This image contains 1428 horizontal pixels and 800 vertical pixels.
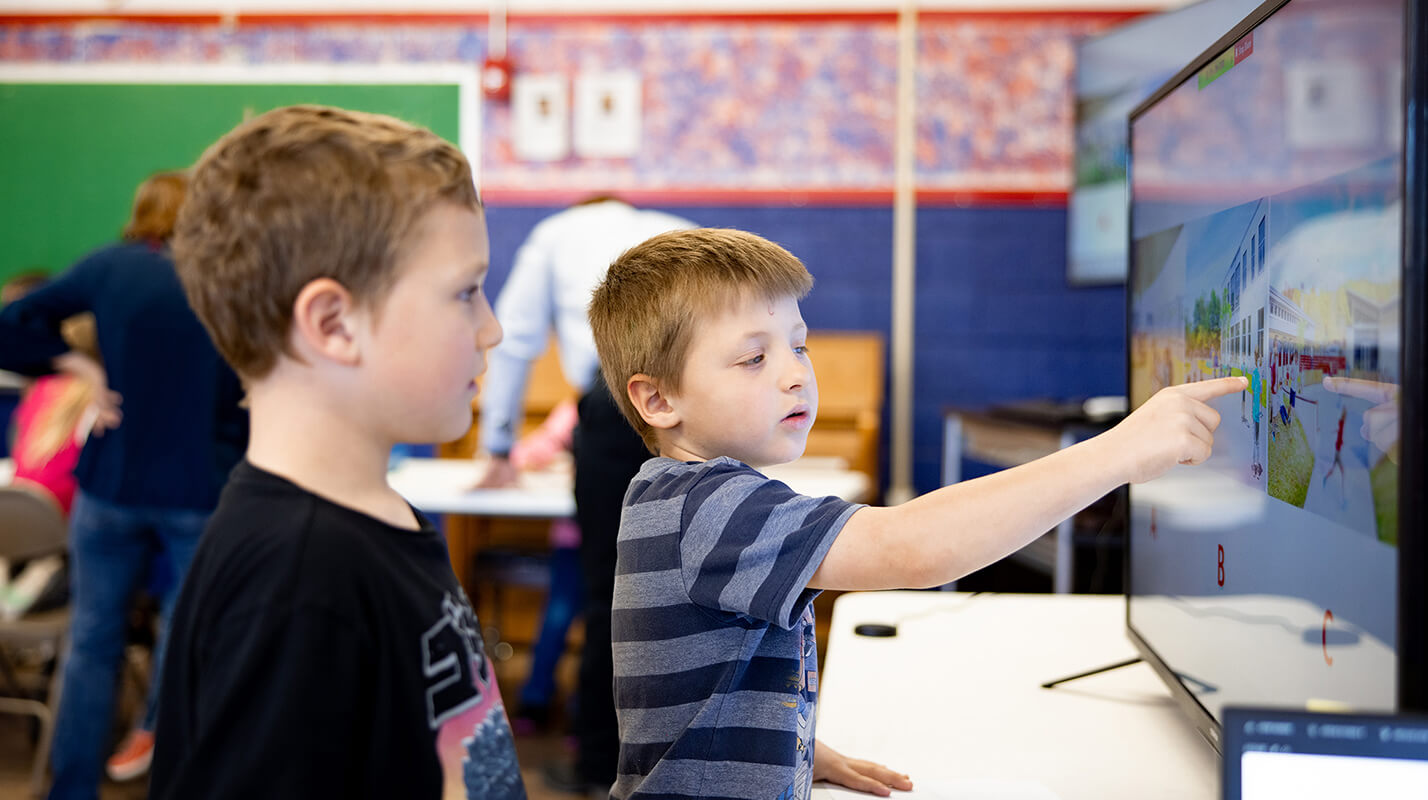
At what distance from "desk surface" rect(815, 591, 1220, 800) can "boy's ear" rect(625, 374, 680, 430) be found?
37 centimetres

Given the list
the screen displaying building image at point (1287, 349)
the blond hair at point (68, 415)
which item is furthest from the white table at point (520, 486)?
the screen displaying building image at point (1287, 349)

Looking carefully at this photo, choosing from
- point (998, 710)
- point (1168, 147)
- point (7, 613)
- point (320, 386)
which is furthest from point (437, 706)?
point (7, 613)

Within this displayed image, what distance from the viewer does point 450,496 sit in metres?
2.99

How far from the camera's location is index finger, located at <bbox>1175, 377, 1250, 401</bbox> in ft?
2.80

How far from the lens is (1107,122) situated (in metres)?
3.28

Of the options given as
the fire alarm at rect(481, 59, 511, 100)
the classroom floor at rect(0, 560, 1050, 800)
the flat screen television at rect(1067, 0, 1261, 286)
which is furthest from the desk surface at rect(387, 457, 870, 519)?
the fire alarm at rect(481, 59, 511, 100)

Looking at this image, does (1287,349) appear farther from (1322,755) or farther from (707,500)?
(707,500)

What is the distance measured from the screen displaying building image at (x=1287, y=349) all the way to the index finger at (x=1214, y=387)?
0.01 meters

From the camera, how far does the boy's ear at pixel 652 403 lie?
1.02 meters

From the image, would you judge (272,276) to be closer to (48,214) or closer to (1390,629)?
(1390,629)

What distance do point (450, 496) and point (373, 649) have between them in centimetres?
236

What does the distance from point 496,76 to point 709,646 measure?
3847 mm

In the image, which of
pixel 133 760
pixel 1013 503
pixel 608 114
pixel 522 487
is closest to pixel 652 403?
pixel 1013 503

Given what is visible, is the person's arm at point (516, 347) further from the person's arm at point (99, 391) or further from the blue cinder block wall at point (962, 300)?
the blue cinder block wall at point (962, 300)
